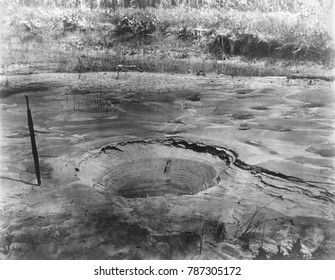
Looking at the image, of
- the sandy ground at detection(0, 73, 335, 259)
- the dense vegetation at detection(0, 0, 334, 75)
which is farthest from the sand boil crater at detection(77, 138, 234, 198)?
the dense vegetation at detection(0, 0, 334, 75)

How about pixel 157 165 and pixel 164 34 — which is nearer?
pixel 157 165

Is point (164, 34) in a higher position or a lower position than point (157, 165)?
higher

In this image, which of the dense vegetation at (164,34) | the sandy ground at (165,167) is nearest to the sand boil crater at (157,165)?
the sandy ground at (165,167)

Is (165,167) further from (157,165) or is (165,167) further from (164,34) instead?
(164,34)

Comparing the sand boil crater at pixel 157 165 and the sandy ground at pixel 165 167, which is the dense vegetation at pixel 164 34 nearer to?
the sandy ground at pixel 165 167

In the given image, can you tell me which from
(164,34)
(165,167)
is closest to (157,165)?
(165,167)
